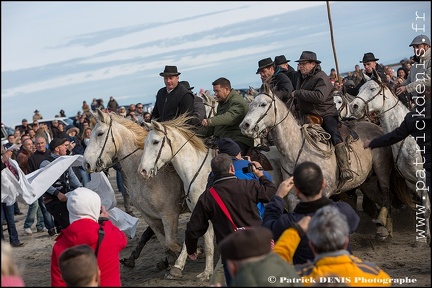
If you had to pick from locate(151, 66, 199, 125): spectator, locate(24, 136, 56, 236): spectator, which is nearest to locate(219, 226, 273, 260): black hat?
locate(151, 66, 199, 125): spectator

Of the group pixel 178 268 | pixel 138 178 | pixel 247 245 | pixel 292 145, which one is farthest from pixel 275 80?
pixel 247 245

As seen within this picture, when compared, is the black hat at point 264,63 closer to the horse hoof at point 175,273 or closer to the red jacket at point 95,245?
the horse hoof at point 175,273

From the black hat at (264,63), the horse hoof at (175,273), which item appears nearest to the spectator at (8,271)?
the horse hoof at (175,273)

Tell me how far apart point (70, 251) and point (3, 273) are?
0.48 metres

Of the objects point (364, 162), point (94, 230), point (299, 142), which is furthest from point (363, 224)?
point (94, 230)

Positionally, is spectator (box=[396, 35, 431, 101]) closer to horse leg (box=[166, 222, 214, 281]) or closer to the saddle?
the saddle

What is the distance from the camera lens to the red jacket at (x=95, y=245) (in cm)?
574

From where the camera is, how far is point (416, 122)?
8.00 meters

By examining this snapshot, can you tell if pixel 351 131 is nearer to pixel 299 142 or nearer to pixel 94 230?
pixel 299 142

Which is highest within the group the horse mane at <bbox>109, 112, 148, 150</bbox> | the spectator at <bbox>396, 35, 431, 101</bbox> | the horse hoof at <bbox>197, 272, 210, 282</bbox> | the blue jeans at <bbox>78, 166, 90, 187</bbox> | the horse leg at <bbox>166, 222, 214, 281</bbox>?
the spectator at <bbox>396, 35, 431, 101</bbox>

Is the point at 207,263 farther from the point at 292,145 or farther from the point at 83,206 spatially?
the point at 83,206

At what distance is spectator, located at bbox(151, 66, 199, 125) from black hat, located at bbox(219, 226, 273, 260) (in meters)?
6.39

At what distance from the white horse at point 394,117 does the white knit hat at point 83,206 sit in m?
5.59

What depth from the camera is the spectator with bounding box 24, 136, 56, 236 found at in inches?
552
